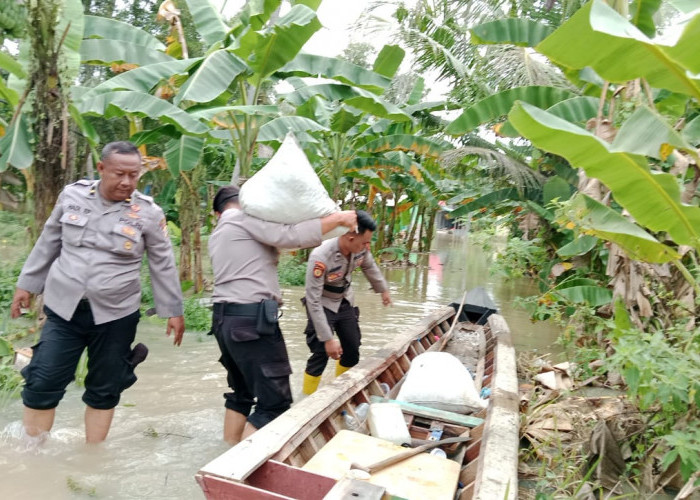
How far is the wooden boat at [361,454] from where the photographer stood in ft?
7.04

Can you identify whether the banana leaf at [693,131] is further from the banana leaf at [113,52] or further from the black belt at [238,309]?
the banana leaf at [113,52]

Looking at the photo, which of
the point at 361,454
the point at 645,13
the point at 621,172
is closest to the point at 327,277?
the point at 361,454

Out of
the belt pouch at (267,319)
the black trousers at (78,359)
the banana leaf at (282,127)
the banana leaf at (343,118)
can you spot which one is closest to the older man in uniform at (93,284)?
the black trousers at (78,359)

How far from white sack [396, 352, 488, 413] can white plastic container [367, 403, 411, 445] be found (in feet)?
1.52

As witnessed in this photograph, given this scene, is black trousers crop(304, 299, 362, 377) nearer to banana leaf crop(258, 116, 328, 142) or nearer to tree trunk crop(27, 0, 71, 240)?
tree trunk crop(27, 0, 71, 240)

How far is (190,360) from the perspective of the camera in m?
5.58

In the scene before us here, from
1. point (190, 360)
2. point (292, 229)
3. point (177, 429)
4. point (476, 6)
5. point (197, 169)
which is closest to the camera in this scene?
point (292, 229)

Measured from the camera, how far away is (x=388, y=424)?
2938mm

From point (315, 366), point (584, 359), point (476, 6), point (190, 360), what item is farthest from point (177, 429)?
point (476, 6)

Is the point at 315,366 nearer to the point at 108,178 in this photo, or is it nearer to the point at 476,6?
the point at 108,178

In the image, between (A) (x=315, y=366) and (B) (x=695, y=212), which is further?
(A) (x=315, y=366)

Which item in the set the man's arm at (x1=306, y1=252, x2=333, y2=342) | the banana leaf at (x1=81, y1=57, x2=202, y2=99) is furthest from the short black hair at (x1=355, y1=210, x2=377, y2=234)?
the banana leaf at (x1=81, y1=57, x2=202, y2=99)

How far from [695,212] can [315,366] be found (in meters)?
2.80

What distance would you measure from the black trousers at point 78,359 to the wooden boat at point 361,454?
1.00 m
